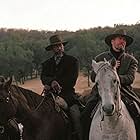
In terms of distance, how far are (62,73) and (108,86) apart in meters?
3.23

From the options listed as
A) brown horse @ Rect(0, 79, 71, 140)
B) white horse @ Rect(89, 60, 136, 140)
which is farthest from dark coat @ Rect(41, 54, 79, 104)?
white horse @ Rect(89, 60, 136, 140)

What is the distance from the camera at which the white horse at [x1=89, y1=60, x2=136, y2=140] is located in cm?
783

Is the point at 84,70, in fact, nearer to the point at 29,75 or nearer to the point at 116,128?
the point at 29,75

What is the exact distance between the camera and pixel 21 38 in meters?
134

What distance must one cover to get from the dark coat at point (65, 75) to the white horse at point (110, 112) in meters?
1.79

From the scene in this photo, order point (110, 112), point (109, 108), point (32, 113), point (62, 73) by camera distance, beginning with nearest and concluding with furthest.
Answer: point (109, 108), point (110, 112), point (32, 113), point (62, 73)

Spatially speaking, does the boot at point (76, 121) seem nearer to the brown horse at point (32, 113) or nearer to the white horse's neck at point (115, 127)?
the brown horse at point (32, 113)

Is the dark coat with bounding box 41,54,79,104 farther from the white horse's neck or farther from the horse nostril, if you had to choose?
the horse nostril

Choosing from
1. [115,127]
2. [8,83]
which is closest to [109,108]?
[115,127]

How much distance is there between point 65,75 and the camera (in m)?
11.0

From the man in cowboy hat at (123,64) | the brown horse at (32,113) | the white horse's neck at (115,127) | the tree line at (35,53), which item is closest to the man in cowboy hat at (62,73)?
the brown horse at (32,113)

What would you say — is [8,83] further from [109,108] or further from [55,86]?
[109,108]

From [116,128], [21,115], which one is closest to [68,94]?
[21,115]

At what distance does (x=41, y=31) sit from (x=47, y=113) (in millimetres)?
133523
